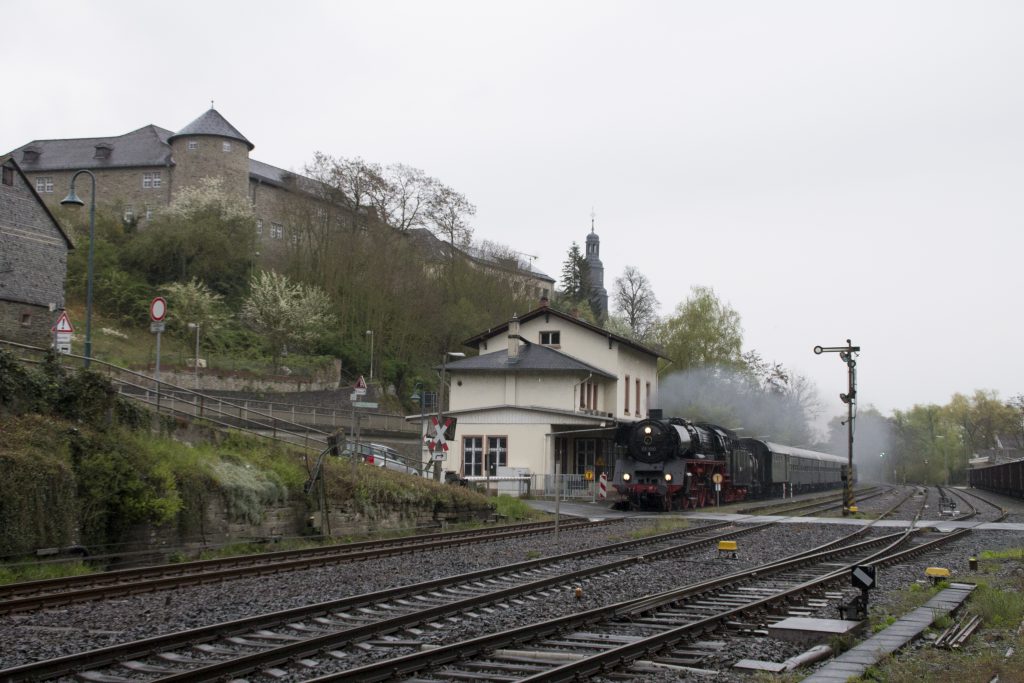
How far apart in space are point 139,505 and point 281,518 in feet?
13.9

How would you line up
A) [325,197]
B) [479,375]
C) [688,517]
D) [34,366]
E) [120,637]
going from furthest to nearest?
[325,197]
[479,375]
[688,517]
[34,366]
[120,637]

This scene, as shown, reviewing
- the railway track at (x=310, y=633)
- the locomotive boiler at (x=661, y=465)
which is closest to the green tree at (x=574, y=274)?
the locomotive boiler at (x=661, y=465)

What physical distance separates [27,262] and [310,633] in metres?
40.6

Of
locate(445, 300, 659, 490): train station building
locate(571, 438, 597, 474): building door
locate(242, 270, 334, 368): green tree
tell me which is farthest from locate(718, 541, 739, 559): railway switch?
locate(242, 270, 334, 368): green tree

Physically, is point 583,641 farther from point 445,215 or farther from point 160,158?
point 160,158

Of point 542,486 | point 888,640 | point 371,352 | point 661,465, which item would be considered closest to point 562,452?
point 542,486

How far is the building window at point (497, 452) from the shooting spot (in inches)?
1603

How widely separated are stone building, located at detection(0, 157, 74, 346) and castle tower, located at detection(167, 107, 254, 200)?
2356 cm

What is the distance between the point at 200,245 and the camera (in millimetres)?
60469

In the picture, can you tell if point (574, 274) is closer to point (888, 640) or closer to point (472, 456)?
point (472, 456)

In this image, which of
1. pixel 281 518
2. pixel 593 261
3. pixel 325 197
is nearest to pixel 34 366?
pixel 281 518

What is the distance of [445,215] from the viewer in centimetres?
6881

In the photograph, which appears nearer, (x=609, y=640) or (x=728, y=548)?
(x=609, y=640)

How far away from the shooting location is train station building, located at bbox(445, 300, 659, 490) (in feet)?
132
